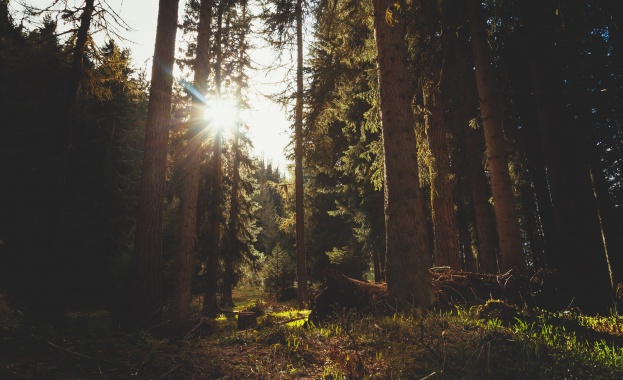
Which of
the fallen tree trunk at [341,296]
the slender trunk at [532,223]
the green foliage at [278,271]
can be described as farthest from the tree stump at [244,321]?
the green foliage at [278,271]

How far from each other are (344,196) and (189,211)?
34.3 feet

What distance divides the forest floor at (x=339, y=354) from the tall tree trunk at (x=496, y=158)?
3.91m

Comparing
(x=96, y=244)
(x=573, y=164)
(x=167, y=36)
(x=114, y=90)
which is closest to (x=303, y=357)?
(x=573, y=164)

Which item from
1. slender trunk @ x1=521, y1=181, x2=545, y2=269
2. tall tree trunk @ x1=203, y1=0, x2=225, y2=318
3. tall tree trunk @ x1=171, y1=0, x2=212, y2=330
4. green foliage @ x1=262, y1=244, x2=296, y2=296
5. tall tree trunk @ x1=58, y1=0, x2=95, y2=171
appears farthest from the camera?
green foliage @ x1=262, y1=244, x2=296, y2=296

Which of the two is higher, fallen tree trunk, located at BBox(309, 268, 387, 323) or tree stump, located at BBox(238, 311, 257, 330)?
fallen tree trunk, located at BBox(309, 268, 387, 323)

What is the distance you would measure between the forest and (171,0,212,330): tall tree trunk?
0.21 ft

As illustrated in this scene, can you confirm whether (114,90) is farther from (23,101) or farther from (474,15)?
(474,15)

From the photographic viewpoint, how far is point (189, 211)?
9.88 m

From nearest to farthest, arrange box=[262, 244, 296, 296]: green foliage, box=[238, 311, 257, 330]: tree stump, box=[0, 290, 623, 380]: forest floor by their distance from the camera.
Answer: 1. box=[0, 290, 623, 380]: forest floor
2. box=[238, 311, 257, 330]: tree stump
3. box=[262, 244, 296, 296]: green foliage

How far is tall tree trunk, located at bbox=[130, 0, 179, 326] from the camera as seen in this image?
654cm

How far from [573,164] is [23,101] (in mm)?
18008

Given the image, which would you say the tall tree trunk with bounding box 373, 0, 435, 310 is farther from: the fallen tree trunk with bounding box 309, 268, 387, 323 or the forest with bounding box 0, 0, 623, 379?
the fallen tree trunk with bounding box 309, 268, 387, 323

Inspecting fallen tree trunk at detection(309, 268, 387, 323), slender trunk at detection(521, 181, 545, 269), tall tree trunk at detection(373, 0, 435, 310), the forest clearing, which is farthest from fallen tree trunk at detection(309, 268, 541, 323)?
slender trunk at detection(521, 181, 545, 269)

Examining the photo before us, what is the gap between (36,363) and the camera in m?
2.13
